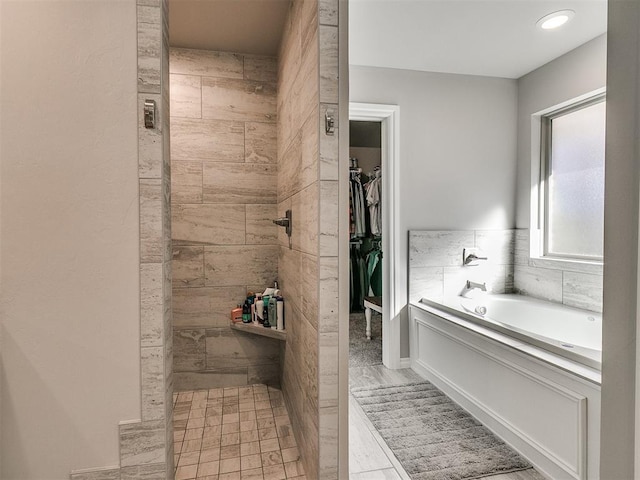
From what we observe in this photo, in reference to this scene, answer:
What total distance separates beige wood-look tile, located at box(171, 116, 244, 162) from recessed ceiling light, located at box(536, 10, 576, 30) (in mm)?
2079

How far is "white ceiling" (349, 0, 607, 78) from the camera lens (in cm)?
222

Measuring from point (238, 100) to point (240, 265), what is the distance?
1.18m

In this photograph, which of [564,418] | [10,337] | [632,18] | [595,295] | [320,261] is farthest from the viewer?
[595,295]

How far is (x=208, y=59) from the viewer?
261 cm

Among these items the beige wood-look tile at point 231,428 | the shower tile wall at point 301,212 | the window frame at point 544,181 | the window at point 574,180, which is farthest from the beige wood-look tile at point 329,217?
the window frame at point 544,181

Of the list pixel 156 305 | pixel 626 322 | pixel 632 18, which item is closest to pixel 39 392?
pixel 156 305

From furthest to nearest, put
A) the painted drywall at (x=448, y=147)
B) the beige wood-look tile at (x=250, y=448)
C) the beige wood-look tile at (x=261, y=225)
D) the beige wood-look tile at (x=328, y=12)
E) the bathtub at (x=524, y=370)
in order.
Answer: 1. the painted drywall at (x=448, y=147)
2. the beige wood-look tile at (x=261, y=225)
3. the beige wood-look tile at (x=250, y=448)
4. the bathtub at (x=524, y=370)
5. the beige wood-look tile at (x=328, y=12)

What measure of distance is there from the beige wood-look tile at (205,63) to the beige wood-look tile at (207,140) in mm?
339

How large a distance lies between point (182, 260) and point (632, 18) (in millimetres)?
2544

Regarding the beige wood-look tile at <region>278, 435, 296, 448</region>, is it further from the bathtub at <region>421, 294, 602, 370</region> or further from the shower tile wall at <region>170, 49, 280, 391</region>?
the bathtub at <region>421, 294, 602, 370</region>

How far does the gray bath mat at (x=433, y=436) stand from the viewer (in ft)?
5.90

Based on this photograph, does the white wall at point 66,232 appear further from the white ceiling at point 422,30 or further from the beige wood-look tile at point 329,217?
the white ceiling at point 422,30

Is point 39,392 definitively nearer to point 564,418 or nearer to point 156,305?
point 156,305

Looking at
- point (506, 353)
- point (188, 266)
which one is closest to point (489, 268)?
point (506, 353)
